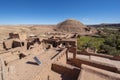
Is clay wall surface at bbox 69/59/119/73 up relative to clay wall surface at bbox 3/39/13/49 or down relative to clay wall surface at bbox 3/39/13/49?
down

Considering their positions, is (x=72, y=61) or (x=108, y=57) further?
(x=108, y=57)

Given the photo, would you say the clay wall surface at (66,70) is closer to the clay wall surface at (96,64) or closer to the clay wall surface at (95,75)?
the clay wall surface at (95,75)

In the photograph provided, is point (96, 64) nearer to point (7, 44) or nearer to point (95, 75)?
point (95, 75)

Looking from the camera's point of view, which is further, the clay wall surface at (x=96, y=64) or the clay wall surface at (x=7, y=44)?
the clay wall surface at (x=7, y=44)

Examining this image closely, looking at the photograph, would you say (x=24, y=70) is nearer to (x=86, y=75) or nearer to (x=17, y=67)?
(x=17, y=67)

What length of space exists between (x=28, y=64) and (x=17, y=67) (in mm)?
1046

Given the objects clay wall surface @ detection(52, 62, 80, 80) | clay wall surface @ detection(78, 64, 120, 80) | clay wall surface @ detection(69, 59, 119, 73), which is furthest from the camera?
clay wall surface @ detection(69, 59, 119, 73)

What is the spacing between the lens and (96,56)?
1903cm

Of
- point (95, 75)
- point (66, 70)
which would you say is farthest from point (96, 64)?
point (95, 75)

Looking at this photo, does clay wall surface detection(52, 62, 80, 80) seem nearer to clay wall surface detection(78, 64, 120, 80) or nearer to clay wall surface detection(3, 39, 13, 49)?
clay wall surface detection(78, 64, 120, 80)

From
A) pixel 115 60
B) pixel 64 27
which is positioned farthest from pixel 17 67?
→ pixel 64 27

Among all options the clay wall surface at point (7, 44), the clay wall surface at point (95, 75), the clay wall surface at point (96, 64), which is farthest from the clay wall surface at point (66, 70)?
the clay wall surface at point (7, 44)

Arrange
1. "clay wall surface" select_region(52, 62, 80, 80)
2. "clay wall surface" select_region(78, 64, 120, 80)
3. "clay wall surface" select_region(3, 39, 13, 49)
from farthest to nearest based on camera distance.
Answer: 1. "clay wall surface" select_region(3, 39, 13, 49)
2. "clay wall surface" select_region(52, 62, 80, 80)
3. "clay wall surface" select_region(78, 64, 120, 80)

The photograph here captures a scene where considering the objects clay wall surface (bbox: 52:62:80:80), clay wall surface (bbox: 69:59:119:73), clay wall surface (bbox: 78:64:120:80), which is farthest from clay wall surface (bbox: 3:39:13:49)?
clay wall surface (bbox: 78:64:120:80)
